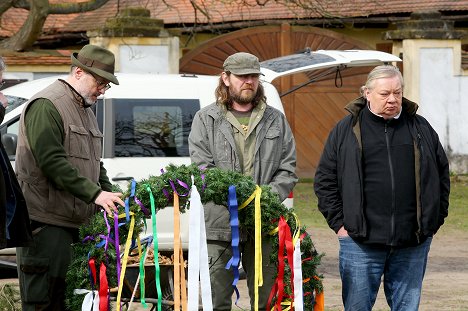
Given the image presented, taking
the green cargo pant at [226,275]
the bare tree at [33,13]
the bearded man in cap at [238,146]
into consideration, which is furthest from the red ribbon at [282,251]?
the bare tree at [33,13]

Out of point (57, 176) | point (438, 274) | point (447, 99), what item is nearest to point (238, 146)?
point (57, 176)

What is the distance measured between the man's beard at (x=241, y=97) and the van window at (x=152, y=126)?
4.20m

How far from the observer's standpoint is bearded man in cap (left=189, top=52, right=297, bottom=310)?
21.8 feet

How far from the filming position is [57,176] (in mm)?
6219

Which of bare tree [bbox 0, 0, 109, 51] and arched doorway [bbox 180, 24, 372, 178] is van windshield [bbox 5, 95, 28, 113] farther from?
arched doorway [bbox 180, 24, 372, 178]

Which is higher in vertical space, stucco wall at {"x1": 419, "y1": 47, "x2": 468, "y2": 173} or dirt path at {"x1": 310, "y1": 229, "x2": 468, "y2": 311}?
stucco wall at {"x1": 419, "y1": 47, "x2": 468, "y2": 173}

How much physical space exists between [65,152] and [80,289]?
74 cm

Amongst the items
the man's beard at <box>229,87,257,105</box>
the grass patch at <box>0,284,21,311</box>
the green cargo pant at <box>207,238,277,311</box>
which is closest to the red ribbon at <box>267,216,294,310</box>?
the green cargo pant at <box>207,238,277,311</box>

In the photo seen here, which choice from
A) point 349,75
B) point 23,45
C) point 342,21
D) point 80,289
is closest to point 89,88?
point 80,289

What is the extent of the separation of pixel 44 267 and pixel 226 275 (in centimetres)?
104

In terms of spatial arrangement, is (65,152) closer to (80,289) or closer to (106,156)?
(80,289)

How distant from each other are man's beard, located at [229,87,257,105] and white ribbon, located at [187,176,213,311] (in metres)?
0.75

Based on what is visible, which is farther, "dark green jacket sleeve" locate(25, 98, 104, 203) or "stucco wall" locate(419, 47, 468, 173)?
"stucco wall" locate(419, 47, 468, 173)

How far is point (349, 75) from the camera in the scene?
22469mm
